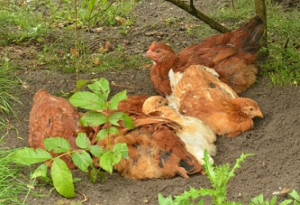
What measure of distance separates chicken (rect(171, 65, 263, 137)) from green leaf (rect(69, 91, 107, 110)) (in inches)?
57.3

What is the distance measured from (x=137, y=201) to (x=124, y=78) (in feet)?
8.02

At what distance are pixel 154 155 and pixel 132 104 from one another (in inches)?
39.2

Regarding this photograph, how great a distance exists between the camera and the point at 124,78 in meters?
6.36

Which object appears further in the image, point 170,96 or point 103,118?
point 170,96

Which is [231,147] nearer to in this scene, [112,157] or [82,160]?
[112,157]

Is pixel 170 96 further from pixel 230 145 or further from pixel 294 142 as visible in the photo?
pixel 294 142

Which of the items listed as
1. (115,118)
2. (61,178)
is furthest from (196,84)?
(61,178)

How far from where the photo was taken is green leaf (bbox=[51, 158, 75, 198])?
157 inches

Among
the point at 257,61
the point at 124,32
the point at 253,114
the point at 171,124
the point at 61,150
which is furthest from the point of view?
the point at 124,32

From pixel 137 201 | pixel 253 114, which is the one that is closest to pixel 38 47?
pixel 253 114

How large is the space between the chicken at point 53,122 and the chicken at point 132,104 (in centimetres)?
44

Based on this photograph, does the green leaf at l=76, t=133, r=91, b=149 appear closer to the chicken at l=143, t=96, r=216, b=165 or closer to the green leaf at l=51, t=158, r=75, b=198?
the green leaf at l=51, t=158, r=75, b=198

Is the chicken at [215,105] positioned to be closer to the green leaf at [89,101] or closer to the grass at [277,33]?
the grass at [277,33]

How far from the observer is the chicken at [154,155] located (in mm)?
4531
